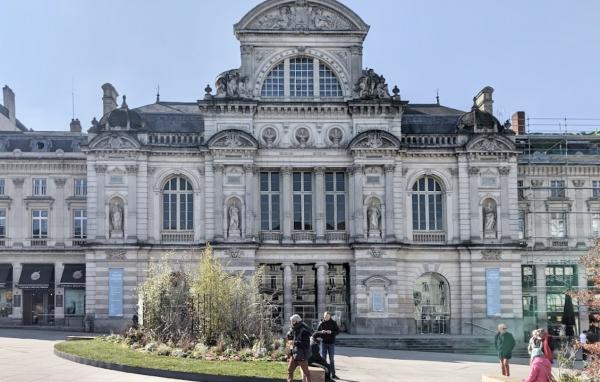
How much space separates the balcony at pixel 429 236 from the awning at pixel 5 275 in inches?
1123

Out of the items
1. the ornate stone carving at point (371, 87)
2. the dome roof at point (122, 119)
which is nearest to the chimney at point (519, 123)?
the ornate stone carving at point (371, 87)

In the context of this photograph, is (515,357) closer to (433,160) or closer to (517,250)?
(517,250)

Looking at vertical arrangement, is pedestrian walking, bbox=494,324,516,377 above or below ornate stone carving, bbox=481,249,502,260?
below

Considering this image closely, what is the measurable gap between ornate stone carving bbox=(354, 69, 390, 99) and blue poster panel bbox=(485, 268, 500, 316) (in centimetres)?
1338

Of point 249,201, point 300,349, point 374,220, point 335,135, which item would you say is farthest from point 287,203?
point 300,349

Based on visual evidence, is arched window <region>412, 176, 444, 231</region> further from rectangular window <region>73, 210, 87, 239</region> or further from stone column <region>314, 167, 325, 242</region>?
rectangular window <region>73, 210, 87, 239</region>

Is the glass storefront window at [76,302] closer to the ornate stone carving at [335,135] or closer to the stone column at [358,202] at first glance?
the stone column at [358,202]

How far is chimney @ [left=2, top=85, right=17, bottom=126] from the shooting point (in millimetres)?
69750

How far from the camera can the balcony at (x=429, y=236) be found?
5367 centimetres

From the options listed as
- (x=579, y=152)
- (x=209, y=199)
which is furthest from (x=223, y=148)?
(x=579, y=152)

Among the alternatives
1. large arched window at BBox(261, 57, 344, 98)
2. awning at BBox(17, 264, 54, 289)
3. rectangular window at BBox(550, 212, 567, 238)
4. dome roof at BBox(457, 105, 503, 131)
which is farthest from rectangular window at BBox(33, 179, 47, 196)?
rectangular window at BBox(550, 212, 567, 238)

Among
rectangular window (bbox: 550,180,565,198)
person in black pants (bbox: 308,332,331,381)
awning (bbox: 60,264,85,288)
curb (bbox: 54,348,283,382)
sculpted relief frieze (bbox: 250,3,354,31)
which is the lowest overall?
curb (bbox: 54,348,283,382)

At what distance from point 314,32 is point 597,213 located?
82.0 feet

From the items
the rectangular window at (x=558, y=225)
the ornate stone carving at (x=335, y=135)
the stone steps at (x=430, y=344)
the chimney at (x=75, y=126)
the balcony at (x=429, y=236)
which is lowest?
the stone steps at (x=430, y=344)
